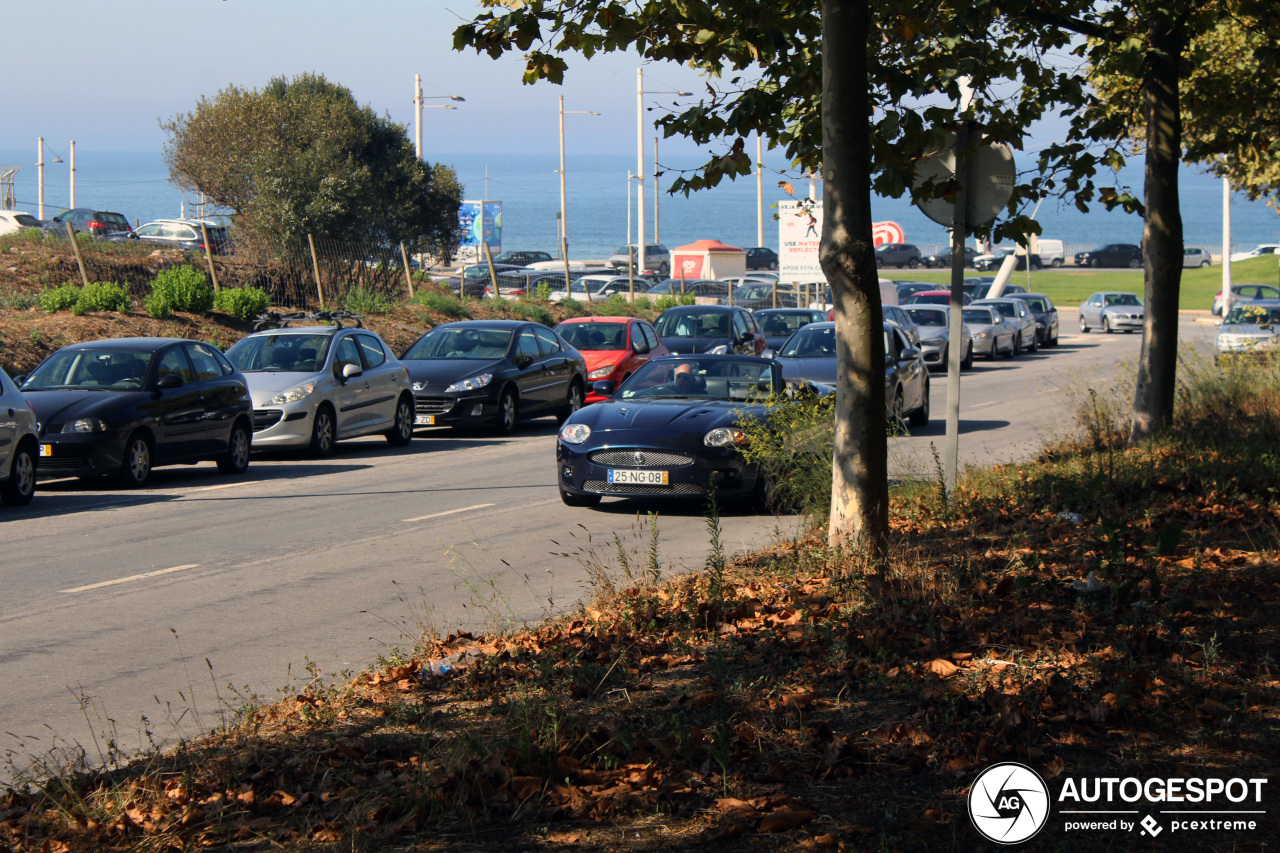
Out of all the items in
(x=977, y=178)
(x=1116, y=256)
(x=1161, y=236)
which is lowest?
(x=1161, y=236)

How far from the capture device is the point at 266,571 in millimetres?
9469

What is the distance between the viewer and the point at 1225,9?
12148 mm

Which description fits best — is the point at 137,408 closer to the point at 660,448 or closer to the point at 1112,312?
the point at 660,448

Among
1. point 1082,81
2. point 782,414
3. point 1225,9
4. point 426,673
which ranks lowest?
point 426,673

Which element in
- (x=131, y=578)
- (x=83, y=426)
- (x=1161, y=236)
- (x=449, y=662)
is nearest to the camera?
(x=449, y=662)

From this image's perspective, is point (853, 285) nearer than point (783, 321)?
Yes

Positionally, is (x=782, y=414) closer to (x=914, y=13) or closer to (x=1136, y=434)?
(x=914, y=13)

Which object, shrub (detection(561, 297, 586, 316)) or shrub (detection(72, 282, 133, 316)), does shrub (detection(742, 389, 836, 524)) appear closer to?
shrub (detection(72, 282, 133, 316))

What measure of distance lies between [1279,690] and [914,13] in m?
5.85

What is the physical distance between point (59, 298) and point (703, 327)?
40.9ft

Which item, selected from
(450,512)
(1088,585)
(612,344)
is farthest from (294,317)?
(1088,585)

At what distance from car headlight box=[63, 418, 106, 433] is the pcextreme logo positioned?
1177 cm

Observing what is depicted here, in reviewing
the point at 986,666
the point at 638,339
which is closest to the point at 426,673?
the point at 986,666

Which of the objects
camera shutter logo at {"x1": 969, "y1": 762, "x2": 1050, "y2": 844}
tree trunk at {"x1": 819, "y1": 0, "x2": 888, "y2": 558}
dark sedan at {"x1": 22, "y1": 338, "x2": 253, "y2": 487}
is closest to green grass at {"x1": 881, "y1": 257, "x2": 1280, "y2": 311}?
dark sedan at {"x1": 22, "y1": 338, "x2": 253, "y2": 487}
